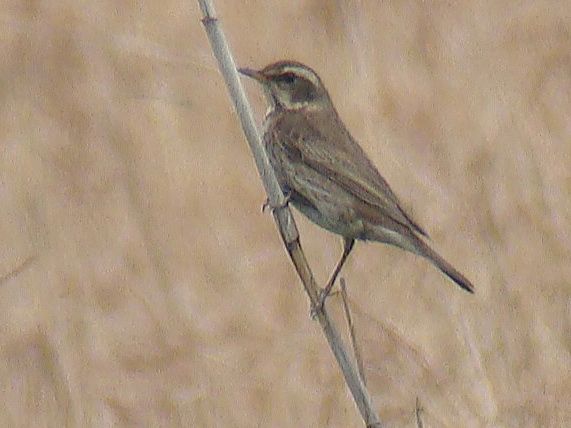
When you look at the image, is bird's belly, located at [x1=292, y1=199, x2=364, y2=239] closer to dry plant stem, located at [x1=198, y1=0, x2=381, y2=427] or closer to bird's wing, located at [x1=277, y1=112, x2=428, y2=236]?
bird's wing, located at [x1=277, y1=112, x2=428, y2=236]

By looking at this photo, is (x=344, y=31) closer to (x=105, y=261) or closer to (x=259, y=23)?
(x=259, y=23)

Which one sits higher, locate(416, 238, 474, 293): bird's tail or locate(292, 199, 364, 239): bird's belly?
locate(292, 199, 364, 239): bird's belly

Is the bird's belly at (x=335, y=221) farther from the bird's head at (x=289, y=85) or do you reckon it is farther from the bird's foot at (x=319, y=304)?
the bird's head at (x=289, y=85)

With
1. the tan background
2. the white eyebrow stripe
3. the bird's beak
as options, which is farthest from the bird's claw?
the tan background

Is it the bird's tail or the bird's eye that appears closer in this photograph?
the bird's tail

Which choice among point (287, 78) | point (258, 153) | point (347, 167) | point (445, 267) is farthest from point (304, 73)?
point (258, 153)

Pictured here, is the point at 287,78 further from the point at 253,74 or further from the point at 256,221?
the point at 256,221

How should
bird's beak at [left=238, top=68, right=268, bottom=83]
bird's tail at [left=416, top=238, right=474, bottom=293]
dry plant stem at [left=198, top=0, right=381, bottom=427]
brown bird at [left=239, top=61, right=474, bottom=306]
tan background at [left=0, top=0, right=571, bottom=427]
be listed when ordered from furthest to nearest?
tan background at [left=0, top=0, right=571, bottom=427]
bird's beak at [left=238, top=68, right=268, bottom=83]
brown bird at [left=239, top=61, right=474, bottom=306]
bird's tail at [left=416, top=238, right=474, bottom=293]
dry plant stem at [left=198, top=0, right=381, bottom=427]
